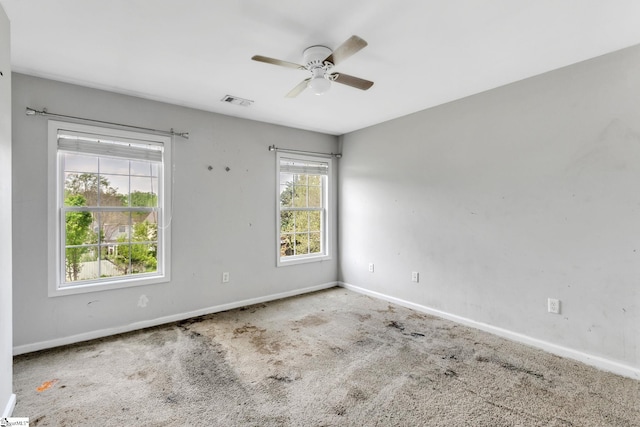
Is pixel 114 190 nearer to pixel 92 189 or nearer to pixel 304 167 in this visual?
pixel 92 189

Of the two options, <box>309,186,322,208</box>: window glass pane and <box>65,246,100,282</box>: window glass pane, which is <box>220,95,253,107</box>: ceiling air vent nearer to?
<box>309,186,322,208</box>: window glass pane

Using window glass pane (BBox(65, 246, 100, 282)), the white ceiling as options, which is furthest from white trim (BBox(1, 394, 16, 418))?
the white ceiling

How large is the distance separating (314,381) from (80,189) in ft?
9.34

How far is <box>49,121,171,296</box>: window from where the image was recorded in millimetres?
2850

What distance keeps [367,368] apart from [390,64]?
2.47 m

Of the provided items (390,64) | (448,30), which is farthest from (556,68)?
(390,64)

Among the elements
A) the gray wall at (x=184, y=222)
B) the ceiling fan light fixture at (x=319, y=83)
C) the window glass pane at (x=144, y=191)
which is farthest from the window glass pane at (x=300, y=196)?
the ceiling fan light fixture at (x=319, y=83)

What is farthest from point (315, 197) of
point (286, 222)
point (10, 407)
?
point (10, 407)

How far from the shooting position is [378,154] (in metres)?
4.27

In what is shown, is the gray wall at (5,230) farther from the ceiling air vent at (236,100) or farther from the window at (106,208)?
the ceiling air vent at (236,100)

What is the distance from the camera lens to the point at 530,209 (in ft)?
9.23

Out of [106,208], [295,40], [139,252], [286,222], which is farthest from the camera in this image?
[286,222]

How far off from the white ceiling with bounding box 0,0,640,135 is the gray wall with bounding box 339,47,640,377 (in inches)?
13.4

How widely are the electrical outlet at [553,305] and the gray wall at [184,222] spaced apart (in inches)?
112
